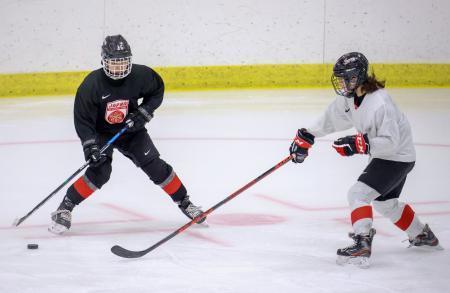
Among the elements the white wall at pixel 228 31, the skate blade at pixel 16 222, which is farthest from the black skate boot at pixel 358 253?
the white wall at pixel 228 31

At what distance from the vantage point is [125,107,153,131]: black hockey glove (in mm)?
3724

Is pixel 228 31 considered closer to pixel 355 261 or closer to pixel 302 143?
pixel 302 143

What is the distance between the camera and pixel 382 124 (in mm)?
3072

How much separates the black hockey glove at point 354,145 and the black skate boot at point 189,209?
3.17ft

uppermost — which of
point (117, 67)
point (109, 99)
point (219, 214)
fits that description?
point (117, 67)

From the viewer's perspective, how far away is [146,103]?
12.5ft

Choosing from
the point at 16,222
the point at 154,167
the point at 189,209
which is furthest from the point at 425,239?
the point at 16,222

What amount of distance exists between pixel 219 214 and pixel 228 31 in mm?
4585

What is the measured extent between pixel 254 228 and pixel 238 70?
483 centimetres

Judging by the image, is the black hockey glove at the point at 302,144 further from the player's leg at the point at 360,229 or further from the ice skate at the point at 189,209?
the ice skate at the point at 189,209

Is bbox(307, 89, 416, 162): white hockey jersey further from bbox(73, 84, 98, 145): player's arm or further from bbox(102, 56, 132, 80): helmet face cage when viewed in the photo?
bbox(73, 84, 98, 145): player's arm

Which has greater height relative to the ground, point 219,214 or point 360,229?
point 360,229

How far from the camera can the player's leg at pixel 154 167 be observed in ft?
12.4

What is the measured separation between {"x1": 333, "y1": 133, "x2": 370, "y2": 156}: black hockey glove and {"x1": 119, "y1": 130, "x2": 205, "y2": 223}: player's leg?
967 millimetres
